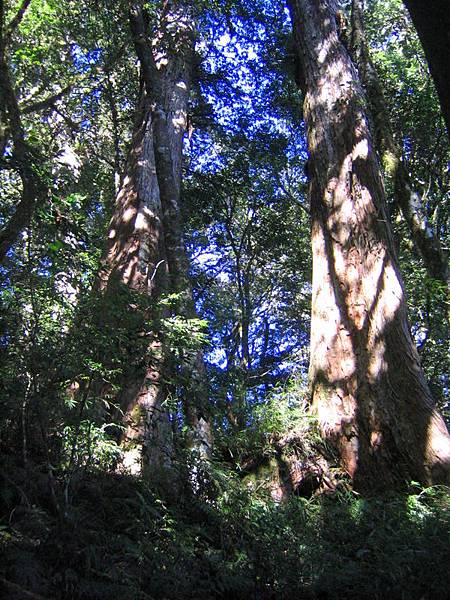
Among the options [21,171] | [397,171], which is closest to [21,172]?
[21,171]

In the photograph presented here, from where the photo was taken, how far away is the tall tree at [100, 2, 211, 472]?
15.6 ft

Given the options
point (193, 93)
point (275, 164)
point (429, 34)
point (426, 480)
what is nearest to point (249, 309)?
point (275, 164)

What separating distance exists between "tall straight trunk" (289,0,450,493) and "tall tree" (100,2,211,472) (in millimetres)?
1689

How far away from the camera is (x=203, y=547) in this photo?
3.85m

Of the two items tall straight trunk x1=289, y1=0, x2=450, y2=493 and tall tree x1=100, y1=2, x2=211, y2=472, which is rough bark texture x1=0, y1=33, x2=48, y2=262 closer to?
tall tree x1=100, y1=2, x2=211, y2=472

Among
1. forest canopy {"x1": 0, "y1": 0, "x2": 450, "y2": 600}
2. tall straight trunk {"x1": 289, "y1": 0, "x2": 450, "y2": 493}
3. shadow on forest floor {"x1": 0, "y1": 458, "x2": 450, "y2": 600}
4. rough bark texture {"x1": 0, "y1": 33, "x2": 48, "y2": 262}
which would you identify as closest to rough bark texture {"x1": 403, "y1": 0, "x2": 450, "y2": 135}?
forest canopy {"x1": 0, "y1": 0, "x2": 450, "y2": 600}

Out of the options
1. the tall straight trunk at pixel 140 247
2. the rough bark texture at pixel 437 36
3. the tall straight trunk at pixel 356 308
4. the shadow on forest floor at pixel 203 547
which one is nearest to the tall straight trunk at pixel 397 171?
the tall straight trunk at pixel 356 308

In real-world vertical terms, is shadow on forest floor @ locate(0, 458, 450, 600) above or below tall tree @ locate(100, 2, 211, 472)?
below

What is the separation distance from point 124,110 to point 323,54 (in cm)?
745

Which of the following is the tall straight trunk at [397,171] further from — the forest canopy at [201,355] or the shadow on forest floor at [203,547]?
the shadow on forest floor at [203,547]

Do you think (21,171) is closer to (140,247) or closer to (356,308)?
(140,247)

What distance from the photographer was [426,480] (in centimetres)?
534

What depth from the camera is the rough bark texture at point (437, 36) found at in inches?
78.4

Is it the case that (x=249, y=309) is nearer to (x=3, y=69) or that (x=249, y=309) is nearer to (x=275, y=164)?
(x=275, y=164)
